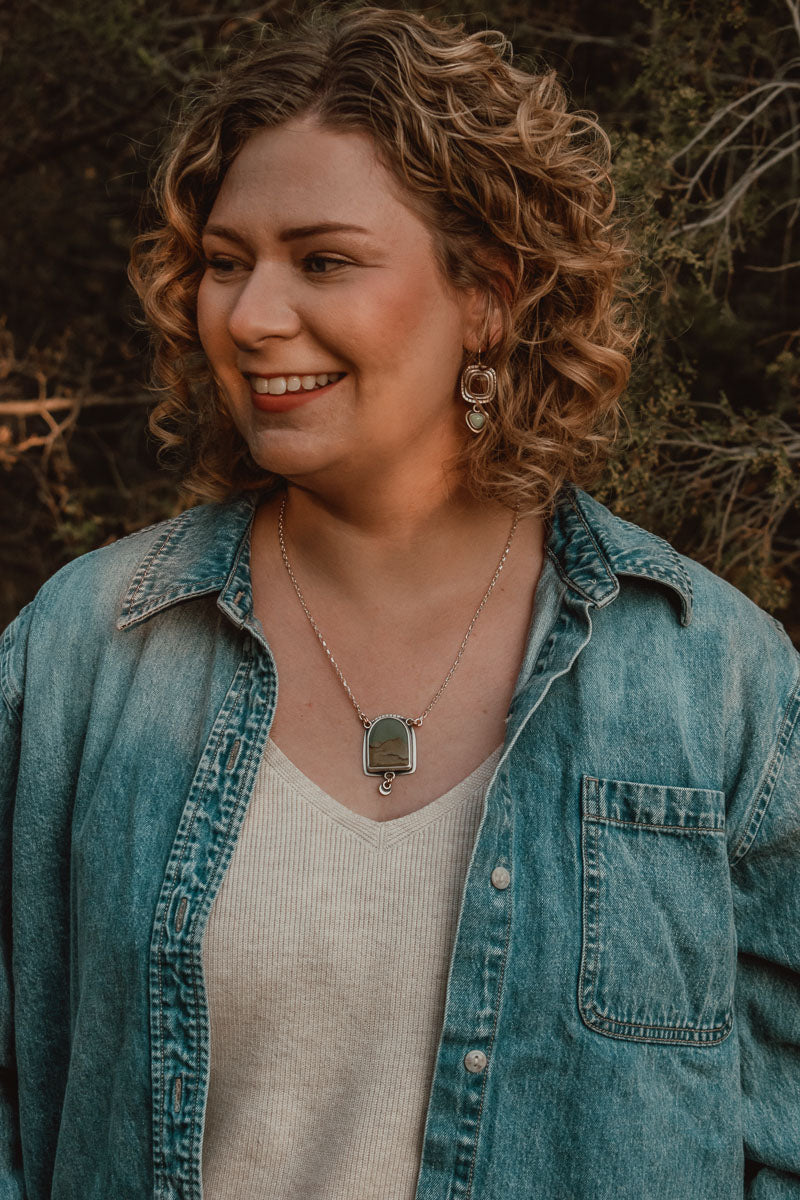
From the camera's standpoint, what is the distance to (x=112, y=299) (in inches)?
122

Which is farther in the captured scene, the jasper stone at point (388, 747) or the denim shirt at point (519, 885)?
the jasper stone at point (388, 747)

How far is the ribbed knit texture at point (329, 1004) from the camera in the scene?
144 cm

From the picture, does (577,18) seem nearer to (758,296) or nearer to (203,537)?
(758,296)

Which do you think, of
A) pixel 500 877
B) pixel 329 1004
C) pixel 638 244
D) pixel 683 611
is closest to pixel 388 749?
pixel 500 877

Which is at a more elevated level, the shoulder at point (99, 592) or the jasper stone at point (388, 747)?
the shoulder at point (99, 592)

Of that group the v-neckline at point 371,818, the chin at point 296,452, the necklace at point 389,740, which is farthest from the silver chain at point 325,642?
the chin at point 296,452

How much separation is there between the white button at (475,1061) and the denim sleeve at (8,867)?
0.69 meters

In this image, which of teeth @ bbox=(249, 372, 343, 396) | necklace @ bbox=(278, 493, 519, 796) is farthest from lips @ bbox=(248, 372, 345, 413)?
necklace @ bbox=(278, 493, 519, 796)

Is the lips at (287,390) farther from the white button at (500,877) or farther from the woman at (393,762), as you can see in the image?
the white button at (500,877)

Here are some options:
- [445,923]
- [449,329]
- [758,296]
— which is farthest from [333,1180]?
[758,296]

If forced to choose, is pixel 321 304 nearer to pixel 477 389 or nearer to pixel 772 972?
pixel 477 389

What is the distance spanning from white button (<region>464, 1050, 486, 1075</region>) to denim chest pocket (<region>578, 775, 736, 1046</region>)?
135 millimetres

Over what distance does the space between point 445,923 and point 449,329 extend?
2.61 ft

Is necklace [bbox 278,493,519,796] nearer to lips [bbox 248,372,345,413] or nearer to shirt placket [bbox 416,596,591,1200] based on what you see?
shirt placket [bbox 416,596,591,1200]
